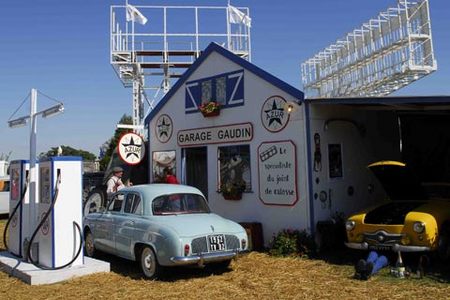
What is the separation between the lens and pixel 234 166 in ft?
41.7

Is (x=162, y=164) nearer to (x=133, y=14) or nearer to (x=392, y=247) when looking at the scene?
(x=392, y=247)

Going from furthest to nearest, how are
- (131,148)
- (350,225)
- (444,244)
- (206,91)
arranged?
1. (131,148)
2. (206,91)
3. (350,225)
4. (444,244)

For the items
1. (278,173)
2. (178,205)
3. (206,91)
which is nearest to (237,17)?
(206,91)

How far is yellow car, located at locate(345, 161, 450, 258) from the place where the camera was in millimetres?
8539

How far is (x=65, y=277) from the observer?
8.74 m

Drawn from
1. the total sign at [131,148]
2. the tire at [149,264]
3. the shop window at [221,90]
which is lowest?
the tire at [149,264]

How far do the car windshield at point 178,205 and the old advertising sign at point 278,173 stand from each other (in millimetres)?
2292

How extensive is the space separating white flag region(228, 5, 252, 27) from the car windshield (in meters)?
21.1

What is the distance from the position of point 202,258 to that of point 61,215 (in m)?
2.62

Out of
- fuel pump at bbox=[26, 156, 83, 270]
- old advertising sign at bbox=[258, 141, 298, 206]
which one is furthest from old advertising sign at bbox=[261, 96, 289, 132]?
fuel pump at bbox=[26, 156, 83, 270]

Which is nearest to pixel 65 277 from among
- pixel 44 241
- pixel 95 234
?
pixel 44 241

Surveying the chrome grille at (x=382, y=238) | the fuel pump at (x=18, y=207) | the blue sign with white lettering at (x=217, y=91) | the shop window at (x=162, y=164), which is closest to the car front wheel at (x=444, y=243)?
the chrome grille at (x=382, y=238)

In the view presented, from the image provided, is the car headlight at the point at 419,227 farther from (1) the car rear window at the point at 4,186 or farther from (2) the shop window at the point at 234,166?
(1) the car rear window at the point at 4,186

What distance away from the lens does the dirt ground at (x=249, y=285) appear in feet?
24.5
